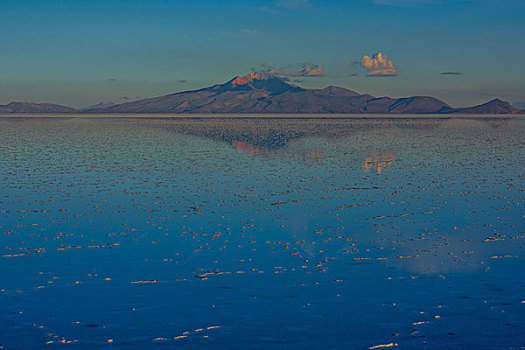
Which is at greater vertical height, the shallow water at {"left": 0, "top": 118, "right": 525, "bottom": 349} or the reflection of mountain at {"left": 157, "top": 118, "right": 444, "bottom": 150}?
the reflection of mountain at {"left": 157, "top": 118, "right": 444, "bottom": 150}

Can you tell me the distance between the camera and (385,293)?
46.0 feet

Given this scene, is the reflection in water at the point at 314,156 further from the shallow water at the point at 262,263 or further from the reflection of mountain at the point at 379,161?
the shallow water at the point at 262,263

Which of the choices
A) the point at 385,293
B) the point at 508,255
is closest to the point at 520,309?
the point at 385,293

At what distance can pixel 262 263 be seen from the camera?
16609mm

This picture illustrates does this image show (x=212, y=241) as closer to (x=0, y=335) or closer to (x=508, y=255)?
(x=0, y=335)

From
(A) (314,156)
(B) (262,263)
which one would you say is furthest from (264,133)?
(B) (262,263)

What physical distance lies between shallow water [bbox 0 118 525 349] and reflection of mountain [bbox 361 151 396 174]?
634cm

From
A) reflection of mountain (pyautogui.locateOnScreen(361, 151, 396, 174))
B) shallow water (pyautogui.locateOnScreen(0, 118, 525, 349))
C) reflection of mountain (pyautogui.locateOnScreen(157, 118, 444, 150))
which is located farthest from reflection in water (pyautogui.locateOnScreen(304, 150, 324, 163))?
shallow water (pyautogui.locateOnScreen(0, 118, 525, 349))

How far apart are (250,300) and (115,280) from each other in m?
3.97

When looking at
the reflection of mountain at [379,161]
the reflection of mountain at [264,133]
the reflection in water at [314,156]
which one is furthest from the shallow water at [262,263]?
the reflection of mountain at [264,133]

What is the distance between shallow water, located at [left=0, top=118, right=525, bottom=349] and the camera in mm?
11766

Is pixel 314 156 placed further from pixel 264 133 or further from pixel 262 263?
pixel 264 133

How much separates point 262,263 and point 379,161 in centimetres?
2970

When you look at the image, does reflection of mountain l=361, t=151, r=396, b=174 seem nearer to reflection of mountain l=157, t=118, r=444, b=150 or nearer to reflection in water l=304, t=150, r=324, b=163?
reflection in water l=304, t=150, r=324, b=163
